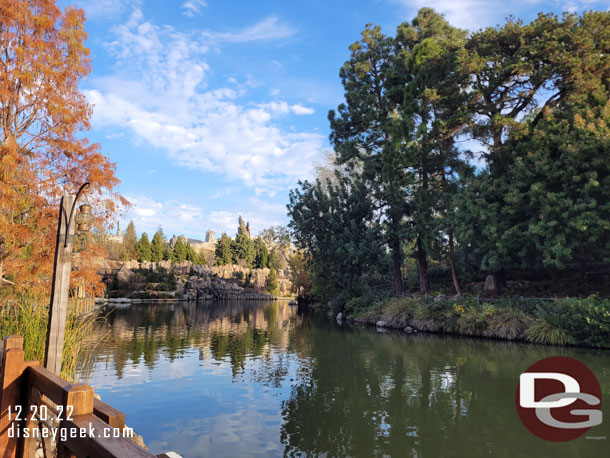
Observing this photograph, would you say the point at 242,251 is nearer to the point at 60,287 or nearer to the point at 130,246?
the point at 130,246

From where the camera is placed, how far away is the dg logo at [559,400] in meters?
6.92

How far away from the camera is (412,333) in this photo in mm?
19422

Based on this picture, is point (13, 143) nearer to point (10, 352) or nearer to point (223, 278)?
point (10, 352)

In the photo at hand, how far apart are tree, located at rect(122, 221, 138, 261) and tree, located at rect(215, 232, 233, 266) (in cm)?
1104

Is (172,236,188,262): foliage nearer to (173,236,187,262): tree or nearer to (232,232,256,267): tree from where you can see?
(173,236,187,262): tree

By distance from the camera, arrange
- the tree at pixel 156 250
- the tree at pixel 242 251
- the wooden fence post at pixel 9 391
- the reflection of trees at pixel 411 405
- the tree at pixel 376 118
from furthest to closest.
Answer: the tree at pixel 242 251
the tree at pixel 156 250
the tree at pixel 376 118
the reflection of trees at pixel 411 405
the wooden fence post at pixel 9 391

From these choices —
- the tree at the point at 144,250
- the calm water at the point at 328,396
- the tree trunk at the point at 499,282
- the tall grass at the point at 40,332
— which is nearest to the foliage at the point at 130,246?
the tree at the point at 144,250

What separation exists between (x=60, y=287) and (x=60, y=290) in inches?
1.5

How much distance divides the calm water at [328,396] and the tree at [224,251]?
134 feet

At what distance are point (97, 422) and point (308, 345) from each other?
14423 millimetres

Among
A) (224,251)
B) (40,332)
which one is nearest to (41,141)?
(40,332)

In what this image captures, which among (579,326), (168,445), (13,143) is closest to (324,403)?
(168,445)

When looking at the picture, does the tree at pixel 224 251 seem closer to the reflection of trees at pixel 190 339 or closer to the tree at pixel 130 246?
the tree at pixel 130 246

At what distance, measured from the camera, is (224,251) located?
2259 inches
